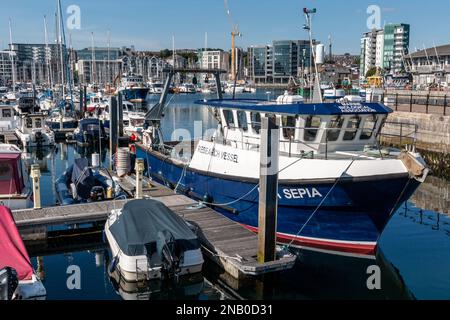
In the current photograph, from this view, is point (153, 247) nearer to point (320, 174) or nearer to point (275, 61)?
point (320, 174)

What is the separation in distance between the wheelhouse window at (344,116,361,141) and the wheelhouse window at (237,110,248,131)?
11.2 ft

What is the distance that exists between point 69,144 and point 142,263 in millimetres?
30064

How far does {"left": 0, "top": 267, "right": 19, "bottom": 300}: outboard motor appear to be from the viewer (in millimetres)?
8633

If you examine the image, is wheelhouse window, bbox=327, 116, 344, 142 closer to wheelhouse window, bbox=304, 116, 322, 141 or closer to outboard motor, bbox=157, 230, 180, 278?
wheelhouse window, bbox=304, 116, 322, 141

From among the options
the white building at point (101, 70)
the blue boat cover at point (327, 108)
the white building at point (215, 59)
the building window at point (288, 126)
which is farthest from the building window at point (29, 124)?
the white building at point (215, 59)

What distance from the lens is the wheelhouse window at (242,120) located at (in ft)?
52.5

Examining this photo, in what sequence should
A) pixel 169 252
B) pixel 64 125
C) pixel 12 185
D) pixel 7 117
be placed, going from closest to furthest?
pixel 169 252, pixel 12 185, pixel 7 117, pixel 64 125

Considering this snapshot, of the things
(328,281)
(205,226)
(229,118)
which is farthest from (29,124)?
(328,281)

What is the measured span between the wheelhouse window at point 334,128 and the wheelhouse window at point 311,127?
13.8 inches

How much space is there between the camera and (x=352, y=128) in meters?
14.2

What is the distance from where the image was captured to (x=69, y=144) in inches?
1543

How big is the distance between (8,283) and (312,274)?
7449 millimetres

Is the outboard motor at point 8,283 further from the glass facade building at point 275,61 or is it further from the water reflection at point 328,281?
the glass facade building at point 275,61
